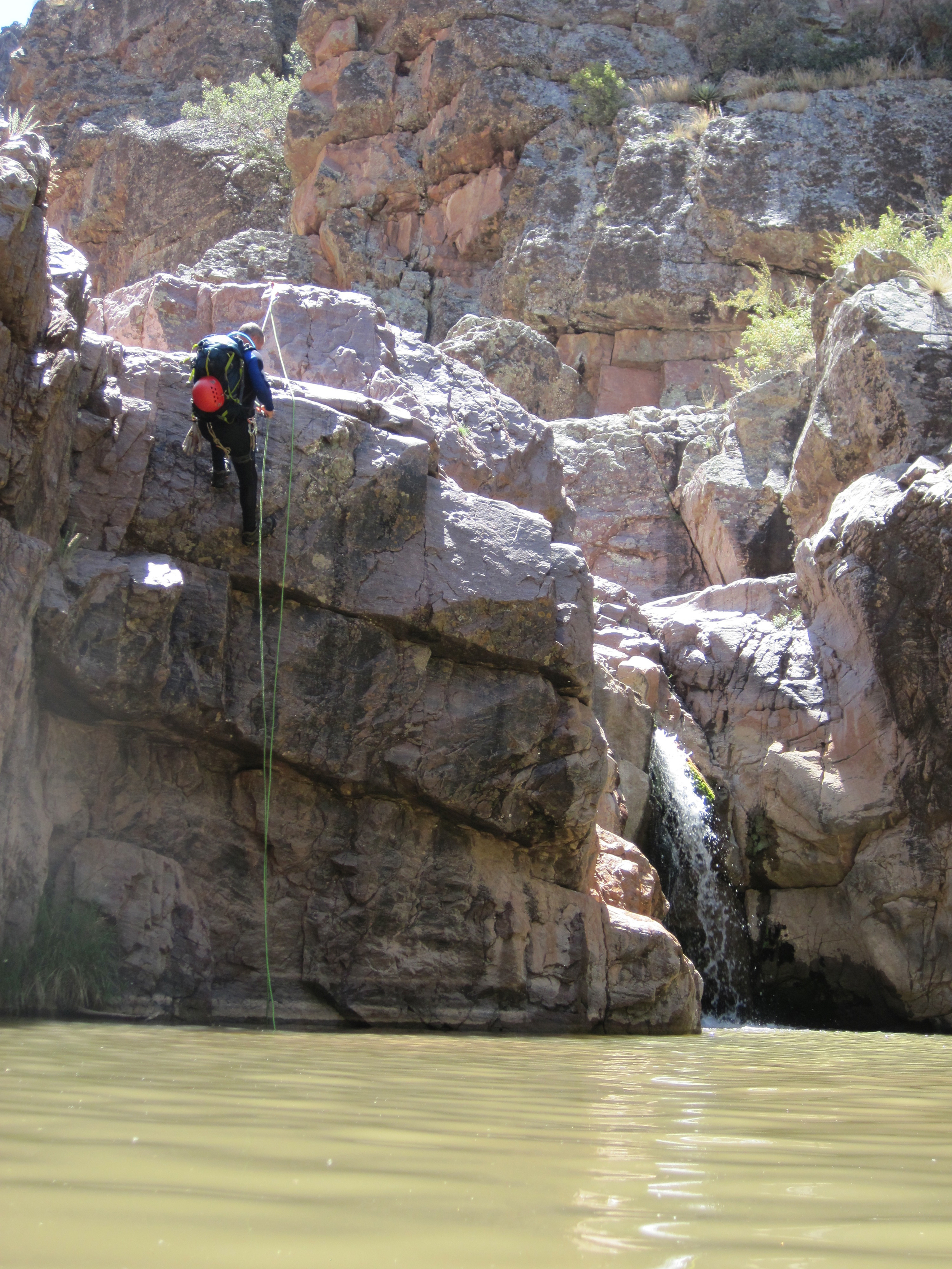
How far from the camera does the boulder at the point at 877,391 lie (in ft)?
44.6

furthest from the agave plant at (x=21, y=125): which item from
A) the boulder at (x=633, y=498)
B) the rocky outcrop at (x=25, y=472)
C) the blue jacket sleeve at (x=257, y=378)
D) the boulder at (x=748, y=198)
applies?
the boulder at (x=748, y=198)

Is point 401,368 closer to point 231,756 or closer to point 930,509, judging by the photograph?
point 231,756

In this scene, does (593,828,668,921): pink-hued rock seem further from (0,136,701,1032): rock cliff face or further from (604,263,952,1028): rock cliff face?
(604,263,952,1028): rock cliff face

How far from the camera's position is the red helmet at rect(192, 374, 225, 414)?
845 centimetres

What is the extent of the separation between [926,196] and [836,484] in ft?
31.5

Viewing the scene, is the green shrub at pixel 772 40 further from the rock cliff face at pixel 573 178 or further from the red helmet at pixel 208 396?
the red helmet at pixel 208 396

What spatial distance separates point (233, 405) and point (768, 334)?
13.0 m

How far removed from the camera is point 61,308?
27.0ft

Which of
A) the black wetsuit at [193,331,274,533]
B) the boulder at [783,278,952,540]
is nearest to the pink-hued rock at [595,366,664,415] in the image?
the boulder at [783,278,952,540]

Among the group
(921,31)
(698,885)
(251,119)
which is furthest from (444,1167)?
(251,119)

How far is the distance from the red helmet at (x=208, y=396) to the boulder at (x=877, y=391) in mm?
8652

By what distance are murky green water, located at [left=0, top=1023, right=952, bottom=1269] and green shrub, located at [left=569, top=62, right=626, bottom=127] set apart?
76.2ft

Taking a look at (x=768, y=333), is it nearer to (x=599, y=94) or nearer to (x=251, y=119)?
(x=599, y=94)

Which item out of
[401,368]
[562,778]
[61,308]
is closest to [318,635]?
[562,778]
